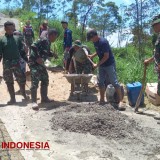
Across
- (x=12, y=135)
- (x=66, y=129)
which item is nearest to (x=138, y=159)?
(x=66, y=129)

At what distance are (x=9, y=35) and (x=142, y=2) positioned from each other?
10.5m

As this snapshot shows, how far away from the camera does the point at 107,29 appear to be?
3309 cm

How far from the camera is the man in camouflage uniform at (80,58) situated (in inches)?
306

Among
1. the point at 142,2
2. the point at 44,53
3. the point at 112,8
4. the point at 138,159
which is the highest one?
the point at 112,8

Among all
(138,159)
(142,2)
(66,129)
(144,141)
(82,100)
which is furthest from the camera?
(142,2)

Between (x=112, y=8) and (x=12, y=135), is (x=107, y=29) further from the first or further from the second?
(x=12, y=135)

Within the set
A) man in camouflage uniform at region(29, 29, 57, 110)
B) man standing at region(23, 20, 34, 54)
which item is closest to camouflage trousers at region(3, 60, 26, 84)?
man in camouflage uniform at region(29, 29, 57, 110)

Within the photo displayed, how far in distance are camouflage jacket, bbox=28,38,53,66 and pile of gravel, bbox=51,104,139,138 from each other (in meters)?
1.27

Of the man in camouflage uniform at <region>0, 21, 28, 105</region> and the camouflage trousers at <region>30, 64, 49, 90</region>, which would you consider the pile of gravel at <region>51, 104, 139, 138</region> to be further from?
the man in camouflage uniform at <region>0, 21, 28, 105</region>

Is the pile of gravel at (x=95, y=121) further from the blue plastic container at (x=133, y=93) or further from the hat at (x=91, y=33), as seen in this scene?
the hat at (x=91, y=33)

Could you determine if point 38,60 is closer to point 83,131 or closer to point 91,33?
point 91,33

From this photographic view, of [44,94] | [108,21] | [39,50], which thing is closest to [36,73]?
[39,50]

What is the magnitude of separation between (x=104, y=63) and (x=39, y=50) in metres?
1.44

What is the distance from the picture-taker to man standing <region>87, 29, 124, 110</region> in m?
6.47
